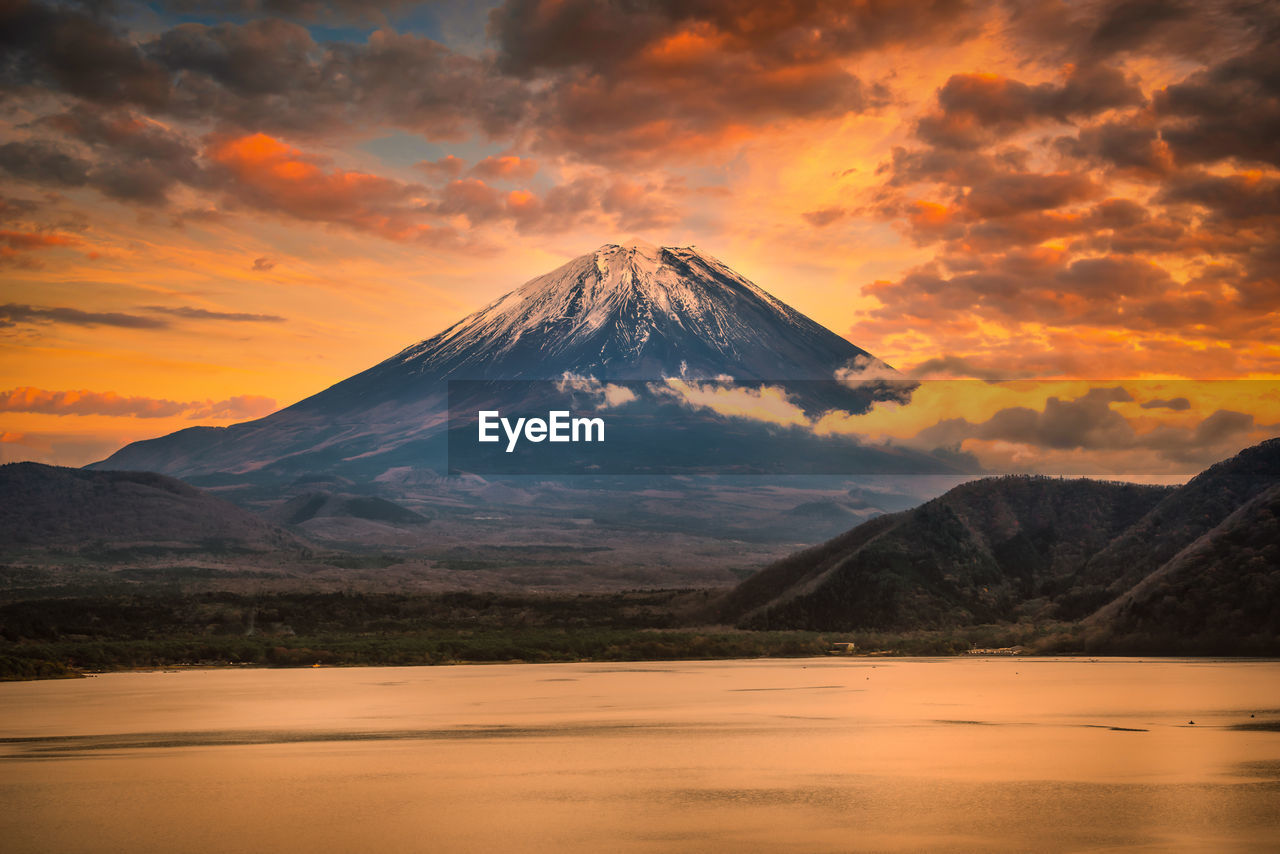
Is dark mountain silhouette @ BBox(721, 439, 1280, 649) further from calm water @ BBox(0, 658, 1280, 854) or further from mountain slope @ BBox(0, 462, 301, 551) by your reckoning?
mountain slope @ BBox(0, 462, 301, 551)

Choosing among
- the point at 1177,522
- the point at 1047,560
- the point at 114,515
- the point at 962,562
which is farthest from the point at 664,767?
the point at 114,515

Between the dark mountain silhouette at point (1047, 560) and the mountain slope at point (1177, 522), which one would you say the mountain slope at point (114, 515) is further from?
the mountain slope at point (1177, 522)

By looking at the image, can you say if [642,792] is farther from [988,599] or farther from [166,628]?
[166,628]

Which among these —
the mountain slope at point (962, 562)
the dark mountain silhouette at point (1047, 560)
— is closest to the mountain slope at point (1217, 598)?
the dark mountain silhouette at point (1047, 560)

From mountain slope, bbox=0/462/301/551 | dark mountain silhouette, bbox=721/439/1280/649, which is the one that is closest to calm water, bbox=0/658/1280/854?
dark mountain silhouette, bbox=721/439/1280/649

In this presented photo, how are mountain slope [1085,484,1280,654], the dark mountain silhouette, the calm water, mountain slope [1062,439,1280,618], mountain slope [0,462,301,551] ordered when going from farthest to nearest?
mountain slope [0,462,301,551] < mountain slope [1062,439,1280,618] < the dark mountain silhouette < mountain slope [1085,484,1280,654] < the calm water

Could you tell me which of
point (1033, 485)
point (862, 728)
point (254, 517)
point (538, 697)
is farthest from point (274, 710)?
point (254, 517)

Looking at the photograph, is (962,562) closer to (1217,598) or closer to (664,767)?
(1217,598)
